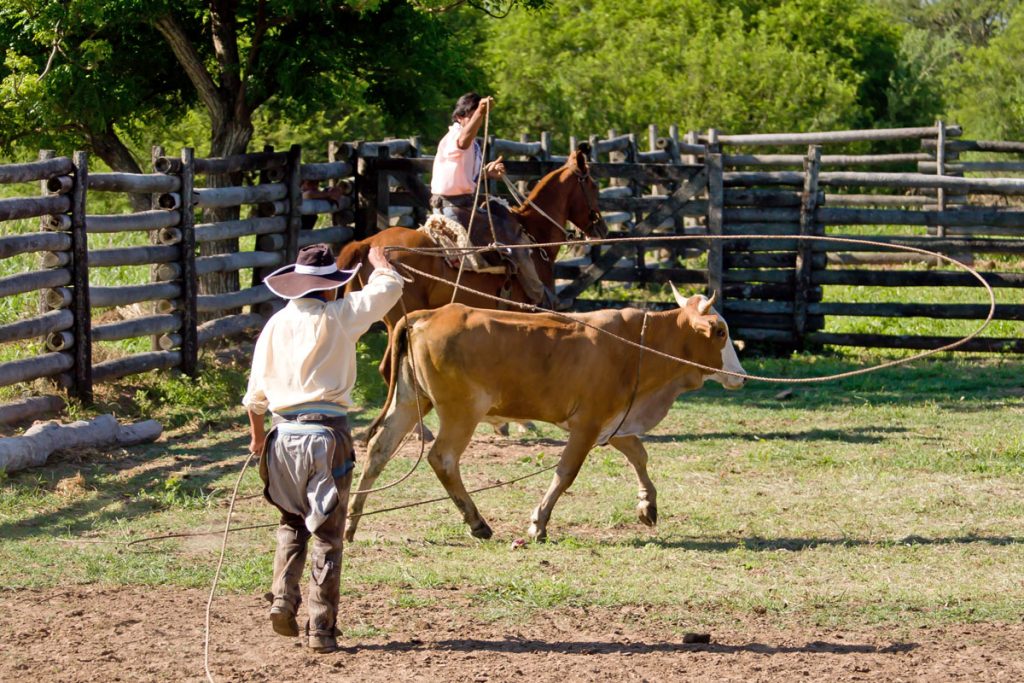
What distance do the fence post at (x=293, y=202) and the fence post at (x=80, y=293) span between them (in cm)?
385

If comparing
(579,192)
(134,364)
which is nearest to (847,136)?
(579,192)

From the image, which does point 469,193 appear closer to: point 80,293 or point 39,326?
point 80,293

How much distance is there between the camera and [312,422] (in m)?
6.65

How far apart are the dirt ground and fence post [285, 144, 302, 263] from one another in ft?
28.9

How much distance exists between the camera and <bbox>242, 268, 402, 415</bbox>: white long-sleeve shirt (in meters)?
6.62

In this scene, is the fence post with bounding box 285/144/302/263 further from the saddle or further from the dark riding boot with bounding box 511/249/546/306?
the dark riding boot with bounding box 511/249/546/306

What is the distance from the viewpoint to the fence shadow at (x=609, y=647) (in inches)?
267

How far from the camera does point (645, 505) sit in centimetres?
916

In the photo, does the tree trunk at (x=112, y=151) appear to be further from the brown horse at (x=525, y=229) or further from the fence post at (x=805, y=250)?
the fence post at (x=805, y=250)

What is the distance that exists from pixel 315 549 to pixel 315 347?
3.17 ft

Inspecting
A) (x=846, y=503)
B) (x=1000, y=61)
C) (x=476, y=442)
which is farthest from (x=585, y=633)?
(x=1000, y=61)

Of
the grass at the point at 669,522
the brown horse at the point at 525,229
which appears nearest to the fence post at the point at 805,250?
the grass at the point at 669,522

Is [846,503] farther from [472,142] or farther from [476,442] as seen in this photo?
[472,142]

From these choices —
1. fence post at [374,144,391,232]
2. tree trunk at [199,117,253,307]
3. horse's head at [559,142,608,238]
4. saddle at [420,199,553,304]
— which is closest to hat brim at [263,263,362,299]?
saddle at [420,199,553,304]
